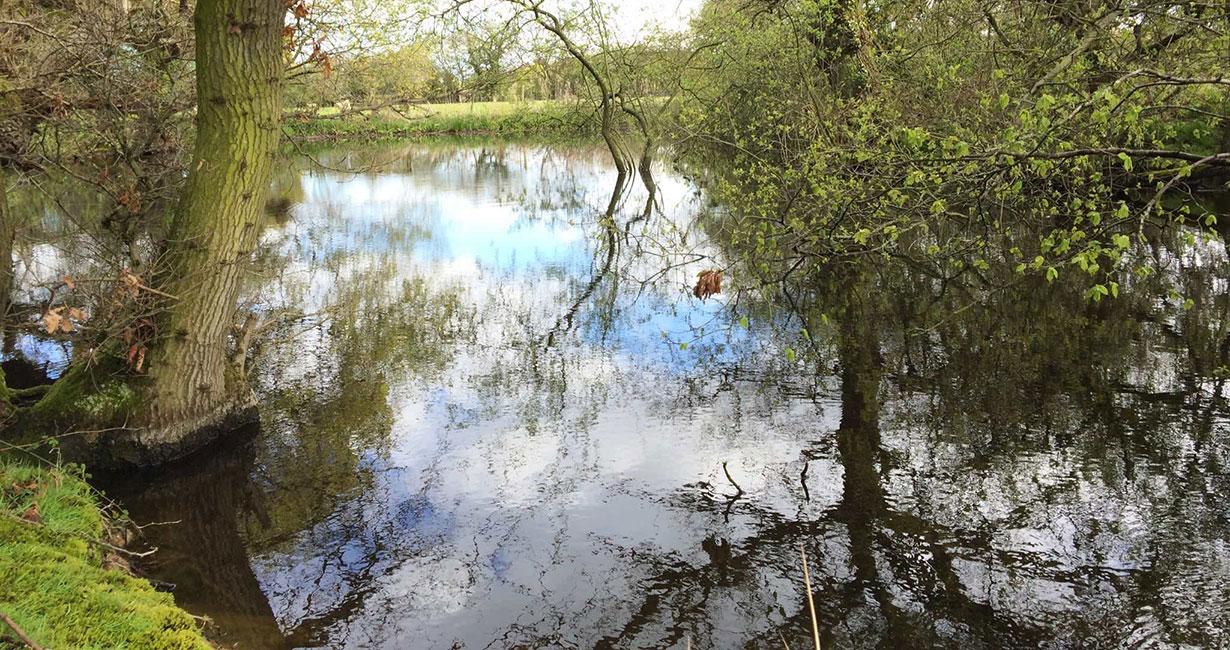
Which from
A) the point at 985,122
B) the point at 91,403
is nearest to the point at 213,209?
the point at 91,403

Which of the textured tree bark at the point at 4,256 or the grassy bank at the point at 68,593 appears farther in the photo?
the textured tree bark at the point at 4,256

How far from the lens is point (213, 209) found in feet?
22.1

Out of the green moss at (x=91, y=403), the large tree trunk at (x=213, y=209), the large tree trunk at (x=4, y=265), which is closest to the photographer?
the large tree trunk at (x=213, y=209)

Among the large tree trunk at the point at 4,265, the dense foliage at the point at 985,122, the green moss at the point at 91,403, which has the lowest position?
the green moss at the point at 91,403

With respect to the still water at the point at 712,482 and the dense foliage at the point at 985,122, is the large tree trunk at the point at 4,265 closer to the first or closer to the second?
the still water at the point at 712,482

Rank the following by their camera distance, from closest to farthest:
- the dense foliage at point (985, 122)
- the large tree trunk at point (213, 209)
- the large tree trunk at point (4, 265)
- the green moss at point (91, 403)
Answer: the dense foliage at point (985, 122), the large tree trunk at point (213, 209), the green moss at point (91, 403), the large tree trunk at point (4, 265)

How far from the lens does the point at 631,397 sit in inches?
340

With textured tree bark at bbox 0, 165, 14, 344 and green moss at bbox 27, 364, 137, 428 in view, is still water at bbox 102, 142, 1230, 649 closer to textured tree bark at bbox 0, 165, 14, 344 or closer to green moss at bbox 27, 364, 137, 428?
green moss at bbox 27, 364, 137, 428

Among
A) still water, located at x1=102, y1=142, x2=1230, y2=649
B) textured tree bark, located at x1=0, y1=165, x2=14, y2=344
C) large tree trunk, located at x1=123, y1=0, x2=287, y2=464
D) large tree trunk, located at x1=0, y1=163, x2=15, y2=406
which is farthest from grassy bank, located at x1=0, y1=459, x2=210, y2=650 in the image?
textured tree bark, located at x1=0, y1=165, x2=14, y2=344

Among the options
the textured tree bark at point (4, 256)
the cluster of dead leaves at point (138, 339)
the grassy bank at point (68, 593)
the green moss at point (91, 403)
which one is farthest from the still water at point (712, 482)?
the textured tree bark at point (4, 256)

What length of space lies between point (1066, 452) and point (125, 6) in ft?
32.7

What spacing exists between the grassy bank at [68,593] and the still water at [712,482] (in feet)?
2.37

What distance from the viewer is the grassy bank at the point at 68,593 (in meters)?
3.37

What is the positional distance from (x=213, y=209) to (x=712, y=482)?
15.0 feet
